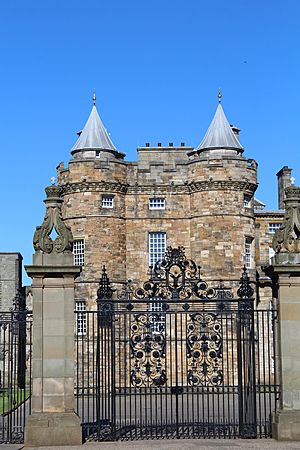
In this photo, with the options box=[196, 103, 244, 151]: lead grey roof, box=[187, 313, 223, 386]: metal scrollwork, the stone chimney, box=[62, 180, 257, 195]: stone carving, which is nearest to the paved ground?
box=[187, 313, 223, 386]: metal scrollwork

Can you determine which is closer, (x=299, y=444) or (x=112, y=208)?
(x=299, y=444)

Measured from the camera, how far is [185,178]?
44.8 metres

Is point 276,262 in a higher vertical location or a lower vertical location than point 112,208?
lower

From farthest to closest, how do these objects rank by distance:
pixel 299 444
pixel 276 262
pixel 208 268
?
pixel 208 268 → pixel 276 262 → pixel 299 444

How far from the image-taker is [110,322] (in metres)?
17.5

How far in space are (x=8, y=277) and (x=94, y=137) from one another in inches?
341

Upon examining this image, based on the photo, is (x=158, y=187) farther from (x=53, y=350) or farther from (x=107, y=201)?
(x=53, y=350)

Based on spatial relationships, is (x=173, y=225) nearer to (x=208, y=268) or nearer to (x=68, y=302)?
(x=208, y=268)

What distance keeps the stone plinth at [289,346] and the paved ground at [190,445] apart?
394 mm

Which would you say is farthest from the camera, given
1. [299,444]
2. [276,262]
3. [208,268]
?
[208,268]

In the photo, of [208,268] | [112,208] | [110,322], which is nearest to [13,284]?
[112,208]

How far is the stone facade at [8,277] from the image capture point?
44.3 meters

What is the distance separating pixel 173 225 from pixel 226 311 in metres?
27.6

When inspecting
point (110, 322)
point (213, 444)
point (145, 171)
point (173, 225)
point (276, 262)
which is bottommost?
point (213, 444)
